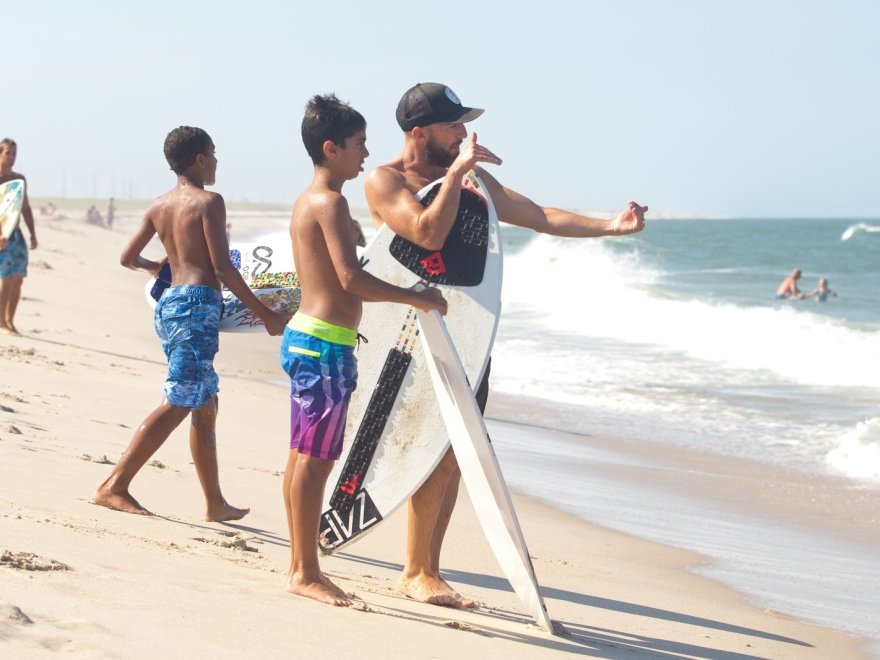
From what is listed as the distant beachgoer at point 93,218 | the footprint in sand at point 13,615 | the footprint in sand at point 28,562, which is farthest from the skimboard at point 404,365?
the distant beachgoer at point 93,218

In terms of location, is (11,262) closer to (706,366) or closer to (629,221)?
(629,221)

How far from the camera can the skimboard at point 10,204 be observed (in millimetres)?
9195

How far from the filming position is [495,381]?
1189cm

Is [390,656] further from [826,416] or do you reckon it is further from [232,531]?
[826,416]

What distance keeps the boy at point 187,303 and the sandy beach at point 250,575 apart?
0.24 metres

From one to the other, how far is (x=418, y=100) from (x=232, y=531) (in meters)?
1.85

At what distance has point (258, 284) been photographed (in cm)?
538

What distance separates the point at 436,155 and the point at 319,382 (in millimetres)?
924

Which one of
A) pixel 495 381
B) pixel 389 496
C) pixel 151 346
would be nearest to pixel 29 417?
pixel 389 496

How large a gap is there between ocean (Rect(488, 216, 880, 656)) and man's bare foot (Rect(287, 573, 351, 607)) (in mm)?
1982

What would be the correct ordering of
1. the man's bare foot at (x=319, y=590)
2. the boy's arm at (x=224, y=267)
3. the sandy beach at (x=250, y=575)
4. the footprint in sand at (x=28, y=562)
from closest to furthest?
the sandy beach at (x=250, y=575)
the footprint in sand at (x=28, y=562)
the man's bare foot at (x=319, y=590)
the boy's arm at (x=224, y=267)

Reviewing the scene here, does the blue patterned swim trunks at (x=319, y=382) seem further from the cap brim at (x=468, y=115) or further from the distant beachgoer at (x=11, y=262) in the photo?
the distant beachgoer at (x=11, y=262)

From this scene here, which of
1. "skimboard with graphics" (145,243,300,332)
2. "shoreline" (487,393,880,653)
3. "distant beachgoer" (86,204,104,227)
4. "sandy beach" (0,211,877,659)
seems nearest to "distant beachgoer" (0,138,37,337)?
"sandy beach" (0,211,877,659)

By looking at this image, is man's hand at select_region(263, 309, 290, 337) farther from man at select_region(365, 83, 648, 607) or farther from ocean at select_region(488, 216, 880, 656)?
ocean at select_region(488, 216, 880, 656)
